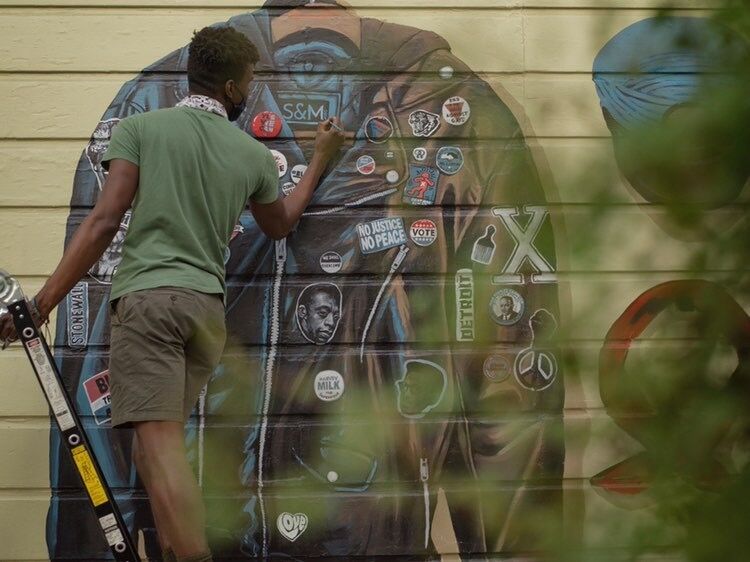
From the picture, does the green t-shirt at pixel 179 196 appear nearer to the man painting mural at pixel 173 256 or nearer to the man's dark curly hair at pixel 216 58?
the man painting mural at pixel 173 256

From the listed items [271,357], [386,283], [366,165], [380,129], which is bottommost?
[271,357]

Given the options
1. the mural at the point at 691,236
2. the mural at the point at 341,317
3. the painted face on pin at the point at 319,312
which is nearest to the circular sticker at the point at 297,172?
the mural at the point at 341,317

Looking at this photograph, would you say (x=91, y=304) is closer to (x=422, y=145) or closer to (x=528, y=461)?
(x=422, y=145)

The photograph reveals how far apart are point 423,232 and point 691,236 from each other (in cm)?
318

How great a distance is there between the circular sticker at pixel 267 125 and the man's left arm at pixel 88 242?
902mm

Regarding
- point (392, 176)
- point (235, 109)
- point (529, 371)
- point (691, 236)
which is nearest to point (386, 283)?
point (392, 176)

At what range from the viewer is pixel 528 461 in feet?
13.1

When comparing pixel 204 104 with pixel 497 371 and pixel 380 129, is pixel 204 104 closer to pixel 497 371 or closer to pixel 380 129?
pixel 380 129

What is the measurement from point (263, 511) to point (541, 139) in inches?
119

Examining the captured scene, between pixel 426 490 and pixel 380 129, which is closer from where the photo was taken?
pixel 426 490

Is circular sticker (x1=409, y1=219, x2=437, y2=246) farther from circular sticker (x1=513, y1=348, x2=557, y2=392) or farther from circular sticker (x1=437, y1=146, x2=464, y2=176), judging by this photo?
circular sticker (x1=513, y1=348, x2=557, y2=392)

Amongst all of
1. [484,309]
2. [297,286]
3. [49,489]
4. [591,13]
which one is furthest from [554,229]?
[49,489]

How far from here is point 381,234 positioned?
4.08m

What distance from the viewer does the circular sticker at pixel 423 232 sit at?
4.08 m
